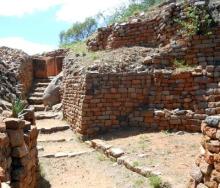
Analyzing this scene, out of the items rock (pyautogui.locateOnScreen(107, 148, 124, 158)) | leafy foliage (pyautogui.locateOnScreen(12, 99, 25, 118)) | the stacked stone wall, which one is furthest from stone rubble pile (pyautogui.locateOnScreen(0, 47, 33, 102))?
leafy foliage (pyautogui.locateOnScreen(12, 99, 25, 118))

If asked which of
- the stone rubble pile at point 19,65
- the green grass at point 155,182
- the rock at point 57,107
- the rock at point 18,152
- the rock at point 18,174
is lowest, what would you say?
the green grass at point 155,182

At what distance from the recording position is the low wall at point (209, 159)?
480 cm

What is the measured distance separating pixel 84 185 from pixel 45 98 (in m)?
8.22

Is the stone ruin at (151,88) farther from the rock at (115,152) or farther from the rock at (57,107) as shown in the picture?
the rock at (57,107)

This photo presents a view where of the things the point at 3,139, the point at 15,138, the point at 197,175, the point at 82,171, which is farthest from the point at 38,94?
the point at 197,175

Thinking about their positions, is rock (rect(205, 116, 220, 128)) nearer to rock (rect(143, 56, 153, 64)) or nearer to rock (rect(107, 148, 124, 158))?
rock (rect(107, 148, 124, 158))

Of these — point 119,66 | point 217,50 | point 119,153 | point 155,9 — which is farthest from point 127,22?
point 119,153

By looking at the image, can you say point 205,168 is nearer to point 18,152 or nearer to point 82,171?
point 18,152

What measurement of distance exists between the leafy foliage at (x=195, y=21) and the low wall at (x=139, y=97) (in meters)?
1.43

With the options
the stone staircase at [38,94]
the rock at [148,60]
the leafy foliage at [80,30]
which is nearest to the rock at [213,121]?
Result: the rock at [148,60]

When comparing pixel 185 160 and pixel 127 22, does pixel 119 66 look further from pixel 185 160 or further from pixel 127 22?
A: pixel 185 160

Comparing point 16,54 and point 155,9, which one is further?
point 16,54

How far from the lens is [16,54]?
55.2ft

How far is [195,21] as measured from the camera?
10.8m
